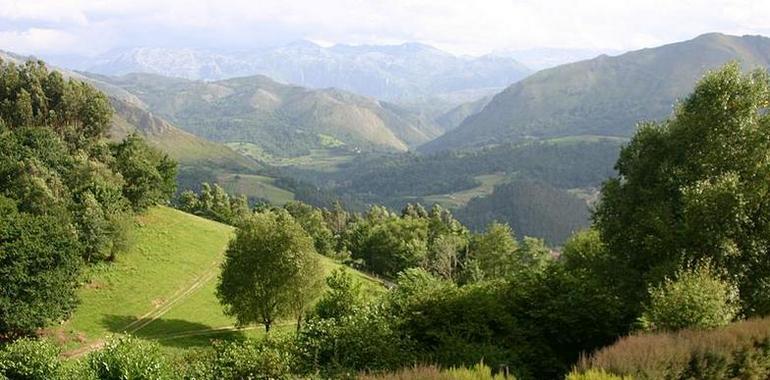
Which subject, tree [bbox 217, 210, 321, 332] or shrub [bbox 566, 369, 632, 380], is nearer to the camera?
shrub [bbox 566, 369, 632, 380]

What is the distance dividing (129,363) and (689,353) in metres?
22.2

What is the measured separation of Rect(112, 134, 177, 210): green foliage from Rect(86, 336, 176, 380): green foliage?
5595 centimetres

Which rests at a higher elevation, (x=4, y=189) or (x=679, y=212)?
(x=679, y=212)

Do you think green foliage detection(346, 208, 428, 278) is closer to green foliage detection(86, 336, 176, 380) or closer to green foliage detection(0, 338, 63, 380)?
green foliage detection(0, 338, 63, 380)

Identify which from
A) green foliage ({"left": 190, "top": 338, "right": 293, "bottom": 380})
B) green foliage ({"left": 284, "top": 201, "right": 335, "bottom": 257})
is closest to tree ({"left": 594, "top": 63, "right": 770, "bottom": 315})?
green foliage ({"left": 190, "top": 338, "right": 293, "bottom": 380})

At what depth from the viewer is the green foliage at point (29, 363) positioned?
27.4 metres

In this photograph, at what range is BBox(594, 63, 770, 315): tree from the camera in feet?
83.6

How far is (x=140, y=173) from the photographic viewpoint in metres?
78.2

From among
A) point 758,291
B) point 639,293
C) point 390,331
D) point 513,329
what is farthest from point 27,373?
point 758,291

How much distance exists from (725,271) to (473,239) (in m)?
96.3

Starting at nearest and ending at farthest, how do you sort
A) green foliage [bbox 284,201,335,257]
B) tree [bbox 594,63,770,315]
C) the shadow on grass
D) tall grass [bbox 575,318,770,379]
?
tall grass [bbox 575,318,770,379]
tree [bbox 594,63,770,315]
the shadow on grass
green foliage [bbox 284,201,335,257]

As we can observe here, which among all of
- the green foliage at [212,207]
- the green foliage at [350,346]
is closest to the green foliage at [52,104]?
the green foliage at [212,207]

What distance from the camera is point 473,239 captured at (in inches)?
4732

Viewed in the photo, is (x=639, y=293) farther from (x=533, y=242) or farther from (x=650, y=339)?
(x=533, y=242)
